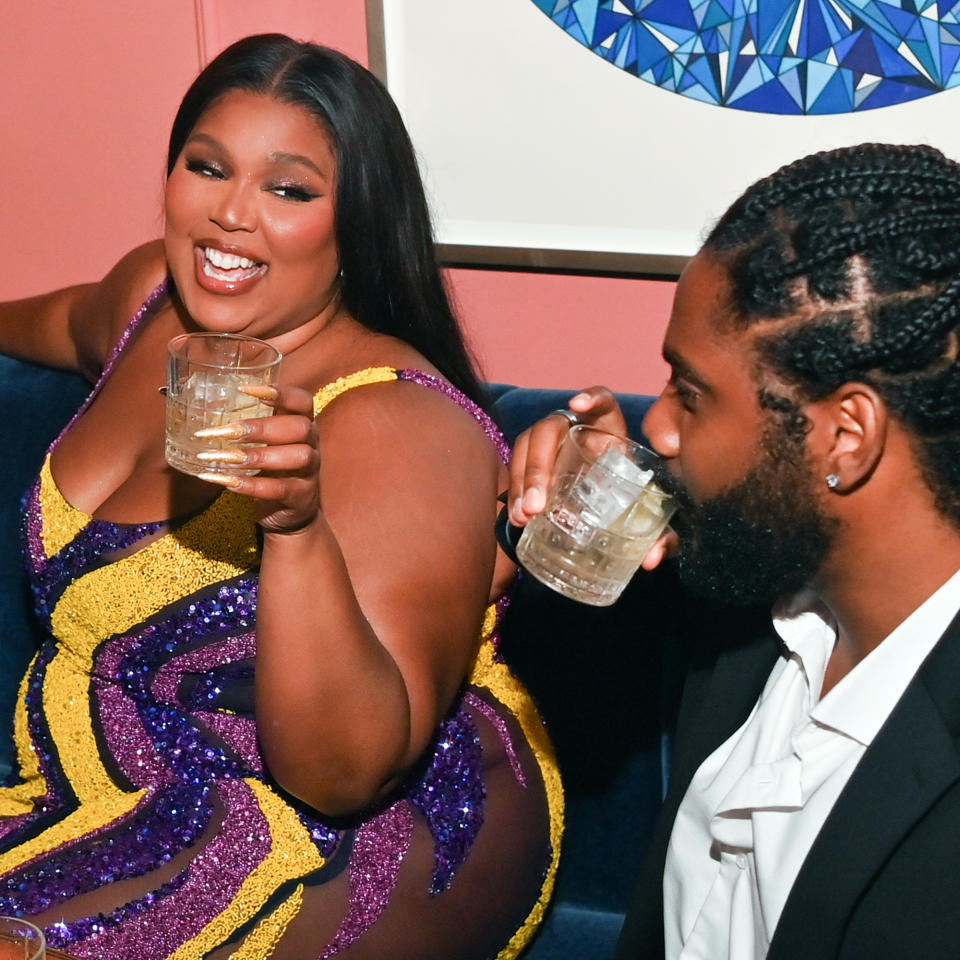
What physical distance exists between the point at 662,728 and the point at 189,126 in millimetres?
1119

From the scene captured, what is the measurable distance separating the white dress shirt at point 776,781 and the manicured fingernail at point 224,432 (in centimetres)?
62

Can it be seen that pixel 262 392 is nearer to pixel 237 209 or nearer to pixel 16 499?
pixel 237 209

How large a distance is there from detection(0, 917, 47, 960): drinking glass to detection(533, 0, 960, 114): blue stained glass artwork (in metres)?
1.67

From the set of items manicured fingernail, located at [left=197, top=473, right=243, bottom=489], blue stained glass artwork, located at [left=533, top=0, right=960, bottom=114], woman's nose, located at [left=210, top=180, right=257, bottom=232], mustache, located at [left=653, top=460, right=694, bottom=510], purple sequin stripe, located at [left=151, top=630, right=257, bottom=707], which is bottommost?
purple sequin stripe, located at [left=151, top=630, right=257, bottom=707]

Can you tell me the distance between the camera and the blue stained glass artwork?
2047mm

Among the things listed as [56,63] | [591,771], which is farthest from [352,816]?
[56,63]

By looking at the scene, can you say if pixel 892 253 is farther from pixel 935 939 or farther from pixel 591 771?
pixel 591 771

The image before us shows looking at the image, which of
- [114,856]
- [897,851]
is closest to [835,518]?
[897,851]

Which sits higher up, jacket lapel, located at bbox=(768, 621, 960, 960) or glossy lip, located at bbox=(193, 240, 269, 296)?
glossy lip, located at bbox=(193, 240, 269, 296)

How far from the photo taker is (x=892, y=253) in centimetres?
115

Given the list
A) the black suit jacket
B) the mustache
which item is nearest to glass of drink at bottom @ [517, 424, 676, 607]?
the mustache

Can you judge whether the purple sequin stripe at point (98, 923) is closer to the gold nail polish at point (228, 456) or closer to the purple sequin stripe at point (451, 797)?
the purple sequin stripe at point (451, 797)

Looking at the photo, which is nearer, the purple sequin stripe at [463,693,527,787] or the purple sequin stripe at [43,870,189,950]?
the purple sequin stripe at [43,870,189,950]

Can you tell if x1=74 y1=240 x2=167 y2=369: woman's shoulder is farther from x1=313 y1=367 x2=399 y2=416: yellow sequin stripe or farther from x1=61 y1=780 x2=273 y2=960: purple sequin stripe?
x1=61 y1=780 x2=273 y2=960: purple sequin stripe
